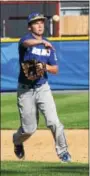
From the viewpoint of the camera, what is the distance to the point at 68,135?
10.9 metres

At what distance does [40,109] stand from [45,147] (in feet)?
7.04

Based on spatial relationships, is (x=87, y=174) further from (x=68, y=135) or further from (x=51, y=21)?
(x=51, y=21)

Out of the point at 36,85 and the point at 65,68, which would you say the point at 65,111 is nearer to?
the point at 65,68

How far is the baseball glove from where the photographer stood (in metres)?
7.33

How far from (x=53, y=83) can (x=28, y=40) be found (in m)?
12.9

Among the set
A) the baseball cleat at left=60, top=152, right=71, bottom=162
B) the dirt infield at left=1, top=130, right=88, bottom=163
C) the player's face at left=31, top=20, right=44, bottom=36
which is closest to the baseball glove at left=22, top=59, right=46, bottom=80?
the player's face at left=31, top=20, right=44, bottom=36

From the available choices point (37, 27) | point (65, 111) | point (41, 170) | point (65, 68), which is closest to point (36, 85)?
point (37, 27)

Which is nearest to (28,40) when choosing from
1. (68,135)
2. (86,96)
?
(68,135)

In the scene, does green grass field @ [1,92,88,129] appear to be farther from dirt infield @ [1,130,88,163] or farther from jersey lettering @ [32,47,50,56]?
jersey lettering @ [32,47,50,56]

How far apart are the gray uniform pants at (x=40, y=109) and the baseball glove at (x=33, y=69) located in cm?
15

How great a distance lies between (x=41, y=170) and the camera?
252 inches

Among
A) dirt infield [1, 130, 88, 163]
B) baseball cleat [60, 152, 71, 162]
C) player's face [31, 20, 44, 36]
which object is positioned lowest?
dirt infield [1, 130, 88, 163]

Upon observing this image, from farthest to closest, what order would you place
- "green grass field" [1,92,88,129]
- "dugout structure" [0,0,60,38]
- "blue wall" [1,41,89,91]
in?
"dugout structure" [0,0,60,38] < "blue wall" [1,41,89,91] < "green grass field" [1,92,88,129]

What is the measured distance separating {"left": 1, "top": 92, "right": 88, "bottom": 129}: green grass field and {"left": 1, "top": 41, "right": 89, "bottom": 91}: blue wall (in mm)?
1325
